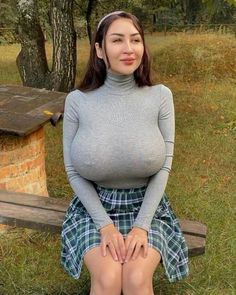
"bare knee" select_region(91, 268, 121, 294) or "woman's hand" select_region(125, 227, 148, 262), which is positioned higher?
"woman's hand" select_region(125, 227, 148, 262)

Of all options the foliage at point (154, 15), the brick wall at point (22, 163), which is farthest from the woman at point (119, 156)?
the foliage at point (154, 15)

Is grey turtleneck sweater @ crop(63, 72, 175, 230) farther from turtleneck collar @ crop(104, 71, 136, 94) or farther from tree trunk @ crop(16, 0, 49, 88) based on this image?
tree trunk @ crop(16, 0, 49, 88)

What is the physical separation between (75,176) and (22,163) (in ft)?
4.74

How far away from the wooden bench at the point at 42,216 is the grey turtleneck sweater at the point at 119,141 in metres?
0.30

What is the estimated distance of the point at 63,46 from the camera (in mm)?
7770

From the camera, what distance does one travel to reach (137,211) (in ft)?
8.40

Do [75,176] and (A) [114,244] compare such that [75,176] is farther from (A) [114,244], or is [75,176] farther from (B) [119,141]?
(A) [114,244]

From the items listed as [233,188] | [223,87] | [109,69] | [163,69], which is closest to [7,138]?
[109,69]

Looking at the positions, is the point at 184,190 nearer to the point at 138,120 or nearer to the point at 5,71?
the point at 138,120

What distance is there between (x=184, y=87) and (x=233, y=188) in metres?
5.51

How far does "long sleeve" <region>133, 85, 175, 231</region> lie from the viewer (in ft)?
8.06

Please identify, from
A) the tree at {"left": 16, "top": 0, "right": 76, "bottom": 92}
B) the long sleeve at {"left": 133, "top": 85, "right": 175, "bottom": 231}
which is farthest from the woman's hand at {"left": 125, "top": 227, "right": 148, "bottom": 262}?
the tree at {"left": 16, "top": 0, "right": 76, "bottom": 92}

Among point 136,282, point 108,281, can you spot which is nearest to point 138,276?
point 136,282

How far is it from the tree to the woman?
5.24 m
